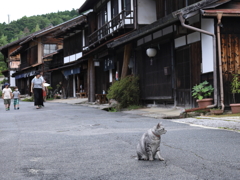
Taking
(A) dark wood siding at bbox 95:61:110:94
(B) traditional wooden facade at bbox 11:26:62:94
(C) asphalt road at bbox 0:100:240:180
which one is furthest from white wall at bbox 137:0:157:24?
(B) traditional wooden facade at bbox 11:26:62:94

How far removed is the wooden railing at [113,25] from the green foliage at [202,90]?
6.73m

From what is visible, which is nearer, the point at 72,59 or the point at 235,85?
the point at 235,85

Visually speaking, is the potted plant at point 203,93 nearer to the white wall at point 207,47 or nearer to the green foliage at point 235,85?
the white wall at point 207,47

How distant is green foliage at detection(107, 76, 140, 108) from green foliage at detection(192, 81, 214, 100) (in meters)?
4.14

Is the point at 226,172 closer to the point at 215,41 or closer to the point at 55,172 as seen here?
the point at 55,172

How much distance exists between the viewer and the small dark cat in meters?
4.66

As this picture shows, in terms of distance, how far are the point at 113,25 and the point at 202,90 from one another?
918 centimetres

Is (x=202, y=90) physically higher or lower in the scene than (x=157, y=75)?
lower

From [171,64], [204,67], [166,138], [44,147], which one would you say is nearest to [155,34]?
[171,64]

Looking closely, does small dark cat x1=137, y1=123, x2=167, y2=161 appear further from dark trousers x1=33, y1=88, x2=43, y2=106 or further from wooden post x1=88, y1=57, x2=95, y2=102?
wooden post x1=88, y1=57, x2=95, y2=102

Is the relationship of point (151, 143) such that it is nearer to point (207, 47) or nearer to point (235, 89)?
point (235, 89)

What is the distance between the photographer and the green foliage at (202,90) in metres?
11.5

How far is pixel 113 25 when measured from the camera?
63.7 feet

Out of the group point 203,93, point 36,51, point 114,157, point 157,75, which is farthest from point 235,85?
point 36,51
